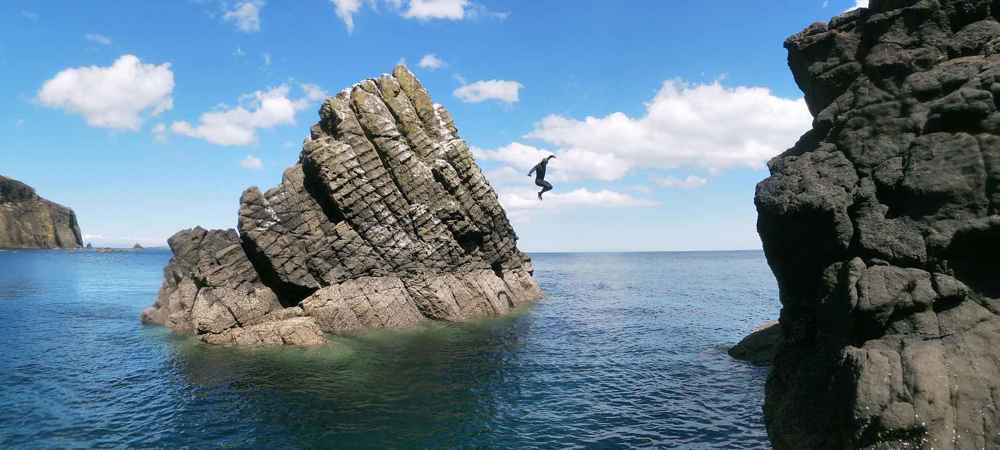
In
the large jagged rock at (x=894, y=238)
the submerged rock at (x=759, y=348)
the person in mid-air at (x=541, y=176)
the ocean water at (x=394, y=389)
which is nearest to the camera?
the large jagged rock at (x=894, y=238)

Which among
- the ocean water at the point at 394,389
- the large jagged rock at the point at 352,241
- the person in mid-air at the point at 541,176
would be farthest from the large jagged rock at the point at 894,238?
the large jagged rock at the point at 352,241

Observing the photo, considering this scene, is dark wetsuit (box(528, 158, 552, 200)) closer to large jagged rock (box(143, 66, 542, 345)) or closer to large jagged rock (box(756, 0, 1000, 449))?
large jagged rock (box(143, 66, 542, 345))

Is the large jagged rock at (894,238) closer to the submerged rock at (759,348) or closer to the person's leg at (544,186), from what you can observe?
the submerged rock at (759,348)

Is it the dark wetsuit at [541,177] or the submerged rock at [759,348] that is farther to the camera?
the dark wetsuit at [541,177]

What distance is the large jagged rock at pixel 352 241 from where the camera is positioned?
4428cm

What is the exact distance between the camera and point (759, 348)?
36.0 m

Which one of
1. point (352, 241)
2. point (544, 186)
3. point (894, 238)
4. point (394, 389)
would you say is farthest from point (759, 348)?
point (352, 241)

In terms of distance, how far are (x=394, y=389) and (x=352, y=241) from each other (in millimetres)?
22104

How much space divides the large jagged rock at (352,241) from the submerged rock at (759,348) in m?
24.8

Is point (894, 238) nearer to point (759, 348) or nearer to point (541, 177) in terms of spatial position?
point (759, 348)

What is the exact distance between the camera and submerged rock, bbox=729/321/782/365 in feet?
114

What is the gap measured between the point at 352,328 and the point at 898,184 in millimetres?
39407

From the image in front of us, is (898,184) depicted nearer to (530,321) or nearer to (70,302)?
(530,321)

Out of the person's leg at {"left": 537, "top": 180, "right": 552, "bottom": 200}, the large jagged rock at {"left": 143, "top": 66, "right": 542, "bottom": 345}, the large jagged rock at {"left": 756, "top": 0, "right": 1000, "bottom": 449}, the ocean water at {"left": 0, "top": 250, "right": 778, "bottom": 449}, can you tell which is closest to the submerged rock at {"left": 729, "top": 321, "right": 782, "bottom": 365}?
the ocean water at {"left": 0, "top": 250, "right": 778, "bottom": 449}
